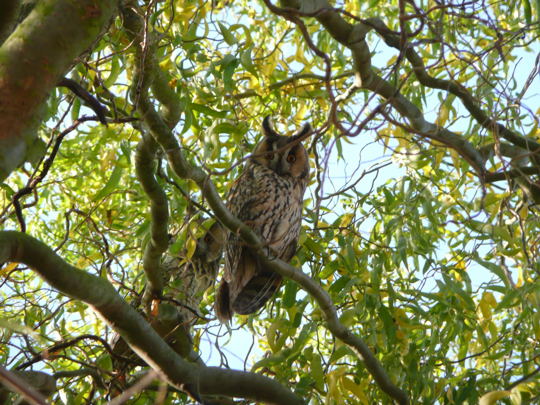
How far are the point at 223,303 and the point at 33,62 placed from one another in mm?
2005

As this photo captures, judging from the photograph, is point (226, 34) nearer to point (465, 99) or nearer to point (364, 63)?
point (364, 63)

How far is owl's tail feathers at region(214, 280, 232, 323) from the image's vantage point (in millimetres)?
2816

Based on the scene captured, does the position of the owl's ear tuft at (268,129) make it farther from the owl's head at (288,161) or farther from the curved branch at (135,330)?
the curved branch at (135,330)

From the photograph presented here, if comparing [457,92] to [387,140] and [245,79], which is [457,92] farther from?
[245,79]

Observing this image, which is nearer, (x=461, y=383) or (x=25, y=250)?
(x=25, y=250)

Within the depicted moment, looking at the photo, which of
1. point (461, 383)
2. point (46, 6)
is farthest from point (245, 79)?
point (46, 6)

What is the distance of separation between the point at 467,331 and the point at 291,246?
0.93 m

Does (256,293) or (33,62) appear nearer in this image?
(33,62)

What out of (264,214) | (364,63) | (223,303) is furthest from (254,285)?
(364,63)

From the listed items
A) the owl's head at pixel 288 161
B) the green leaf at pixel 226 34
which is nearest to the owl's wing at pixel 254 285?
the owl's head at pixel 288 161

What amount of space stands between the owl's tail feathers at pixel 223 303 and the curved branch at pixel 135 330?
826 millimetres

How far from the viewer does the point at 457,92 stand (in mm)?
2434

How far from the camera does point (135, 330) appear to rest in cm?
177

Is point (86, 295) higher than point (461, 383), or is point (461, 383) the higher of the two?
point (461, 383)
